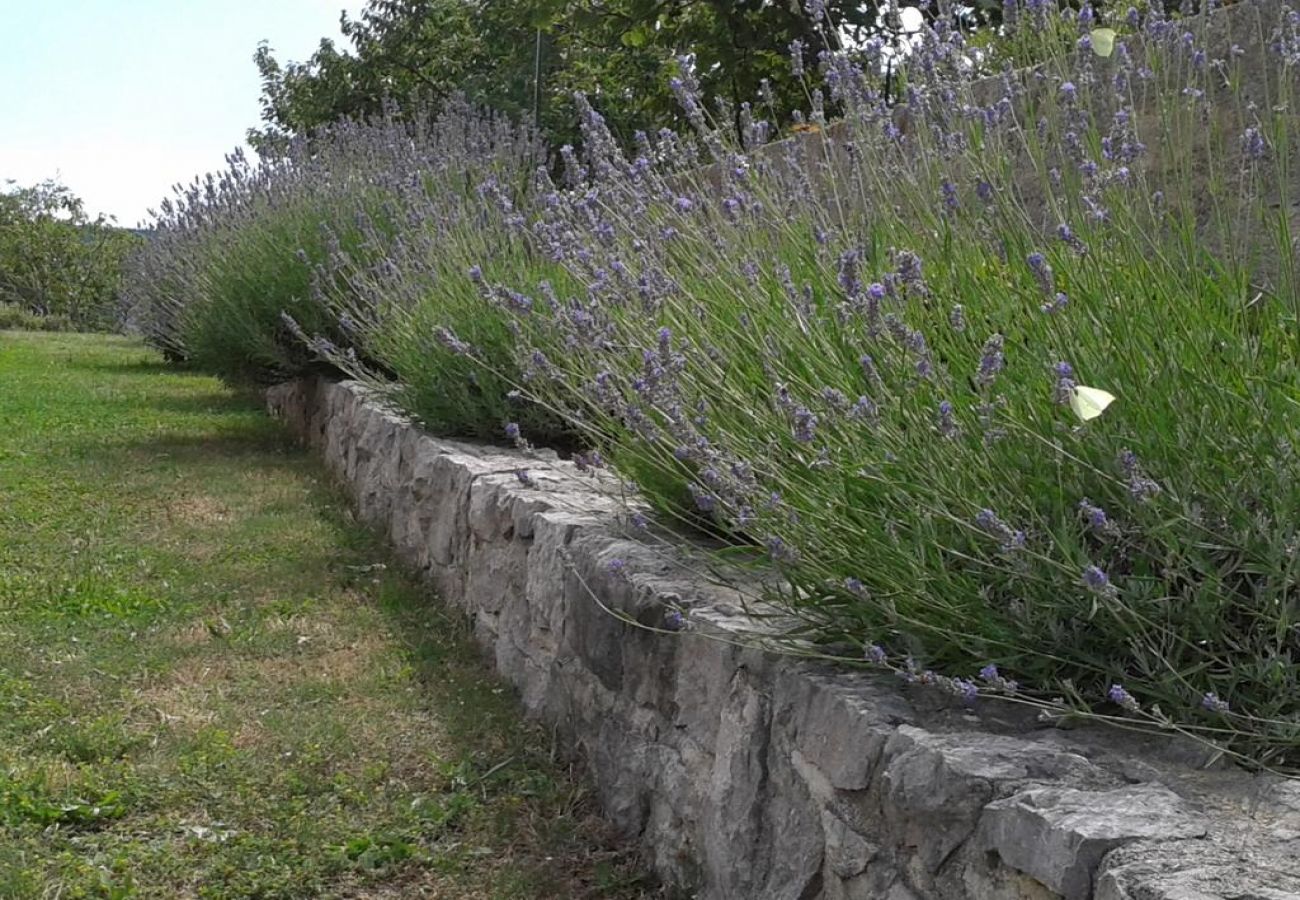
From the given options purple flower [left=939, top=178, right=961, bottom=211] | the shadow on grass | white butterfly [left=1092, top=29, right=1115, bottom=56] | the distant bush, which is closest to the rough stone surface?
purple flower [left=939, top=178, right=961, bottom=211]

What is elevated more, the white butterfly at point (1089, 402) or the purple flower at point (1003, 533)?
the white butterfly at point (1089, 402)

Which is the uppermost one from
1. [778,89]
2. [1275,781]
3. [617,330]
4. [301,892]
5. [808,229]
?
[778,89]

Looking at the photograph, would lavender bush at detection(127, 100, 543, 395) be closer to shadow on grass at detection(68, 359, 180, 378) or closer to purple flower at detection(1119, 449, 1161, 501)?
purple flower at detection(1119, 449, 1161, 501)

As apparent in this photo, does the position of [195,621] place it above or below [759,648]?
below

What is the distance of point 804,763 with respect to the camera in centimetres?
227

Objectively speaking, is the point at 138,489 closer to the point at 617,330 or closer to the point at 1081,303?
the point at 617,330

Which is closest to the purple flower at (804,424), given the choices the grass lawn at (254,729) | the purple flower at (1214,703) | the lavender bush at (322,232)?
the purple flower at (1214,703)

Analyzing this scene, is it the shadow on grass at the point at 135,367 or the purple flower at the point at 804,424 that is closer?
the purple flower at the point at 804,424

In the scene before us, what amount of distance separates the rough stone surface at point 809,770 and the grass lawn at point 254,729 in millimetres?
217

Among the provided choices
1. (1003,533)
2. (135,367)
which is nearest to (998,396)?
(1003,533)

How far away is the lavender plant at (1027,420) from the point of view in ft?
6.48

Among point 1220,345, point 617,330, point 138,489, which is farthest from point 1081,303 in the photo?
point 138,489

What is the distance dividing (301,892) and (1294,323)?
2.17 m

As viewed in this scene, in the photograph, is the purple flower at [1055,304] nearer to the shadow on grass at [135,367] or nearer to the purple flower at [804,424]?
the purple flower at [804,424]
